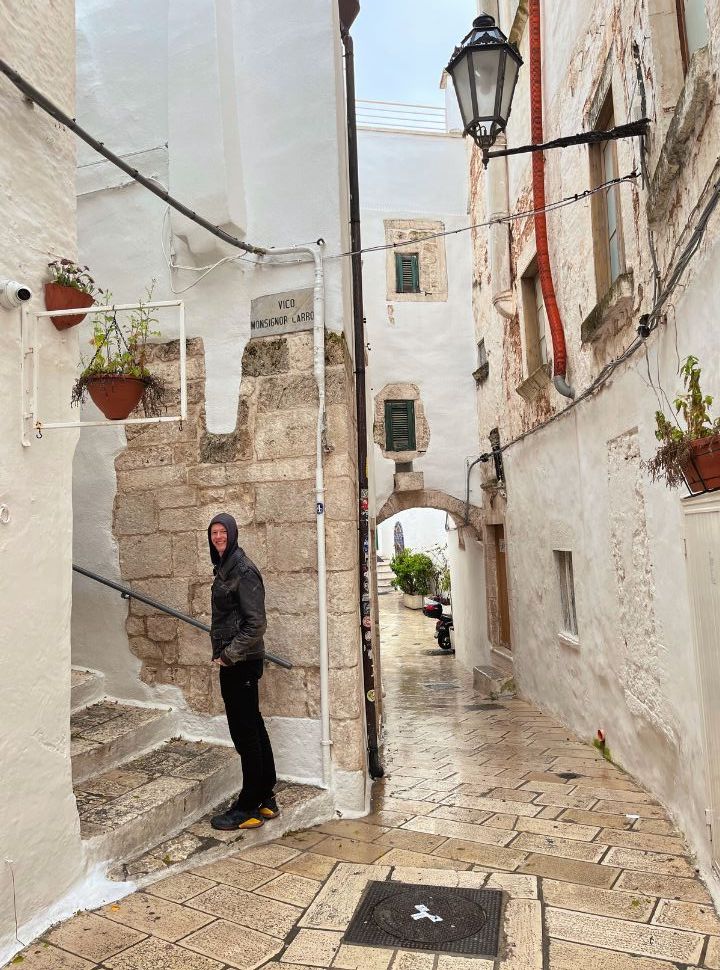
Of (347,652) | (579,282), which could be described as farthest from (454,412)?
(347,652)

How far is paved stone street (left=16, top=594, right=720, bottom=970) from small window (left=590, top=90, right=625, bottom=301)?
3.53m

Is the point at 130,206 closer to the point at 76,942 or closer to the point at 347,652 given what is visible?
the point at 347,652

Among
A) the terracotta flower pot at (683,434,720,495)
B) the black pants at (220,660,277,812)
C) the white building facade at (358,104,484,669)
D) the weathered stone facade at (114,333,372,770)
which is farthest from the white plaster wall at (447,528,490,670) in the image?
the terracotta flower pot at (683,434,720,495)

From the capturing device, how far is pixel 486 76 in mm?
3951

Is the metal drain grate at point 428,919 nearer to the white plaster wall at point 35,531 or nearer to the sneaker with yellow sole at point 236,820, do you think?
the sneaker with yellow sole at point 236,820

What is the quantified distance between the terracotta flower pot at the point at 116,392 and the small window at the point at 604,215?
3.64 m

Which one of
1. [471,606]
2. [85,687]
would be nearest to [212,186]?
[85,687]

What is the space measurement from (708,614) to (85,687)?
3.62 meters

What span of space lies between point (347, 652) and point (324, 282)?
2267 millimetres

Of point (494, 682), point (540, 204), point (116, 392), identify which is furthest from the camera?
point (494, 682)

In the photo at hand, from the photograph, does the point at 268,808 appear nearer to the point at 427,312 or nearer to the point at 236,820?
the point at 236,820

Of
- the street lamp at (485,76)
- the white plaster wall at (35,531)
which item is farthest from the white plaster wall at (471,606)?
the white plaster wall at (35,531)

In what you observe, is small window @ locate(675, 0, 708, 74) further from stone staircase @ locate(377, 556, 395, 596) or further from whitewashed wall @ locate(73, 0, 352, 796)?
stone staircase @ locate(377, 556, 395, 596)

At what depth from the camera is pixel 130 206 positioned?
5250 mm
